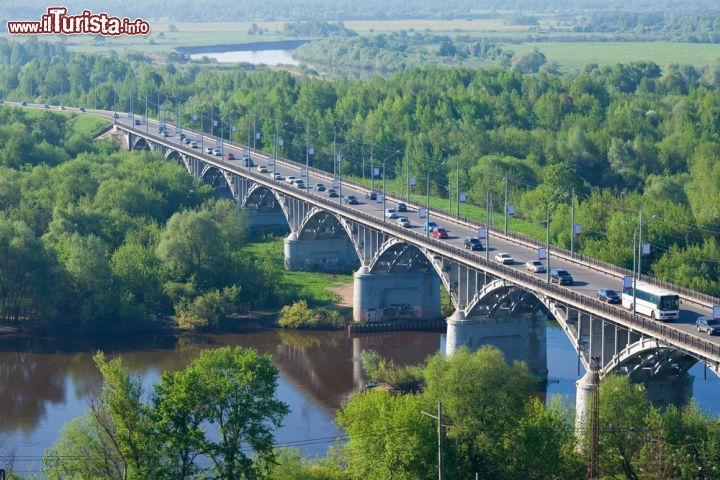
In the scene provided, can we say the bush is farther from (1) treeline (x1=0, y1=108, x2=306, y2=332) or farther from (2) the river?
(2) the river

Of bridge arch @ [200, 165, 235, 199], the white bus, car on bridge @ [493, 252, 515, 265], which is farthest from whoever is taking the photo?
bridge arch @ [200, 165, 235, 199]

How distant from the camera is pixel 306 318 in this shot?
90.1 m

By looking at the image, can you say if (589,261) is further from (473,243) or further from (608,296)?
(608,296)

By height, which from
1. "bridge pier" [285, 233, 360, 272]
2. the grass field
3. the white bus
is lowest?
the grass field

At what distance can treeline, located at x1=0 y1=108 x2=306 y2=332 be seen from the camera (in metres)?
87.9

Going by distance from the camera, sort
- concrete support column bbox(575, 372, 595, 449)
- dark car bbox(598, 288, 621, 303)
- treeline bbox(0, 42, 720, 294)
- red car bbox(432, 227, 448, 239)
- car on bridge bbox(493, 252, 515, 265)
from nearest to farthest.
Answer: concrete support column bbox(575, 372, 595, 449)
dark car bbox(598, 288, 621, 303)
car on bridge bbox(493, 252, 515, 265)
red car bbox(432, 227, 448, 239)
treeline bbox(0, 42, 720, 294)

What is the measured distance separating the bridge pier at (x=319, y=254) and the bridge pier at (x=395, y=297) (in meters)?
13.3

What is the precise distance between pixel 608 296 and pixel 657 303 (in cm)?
403

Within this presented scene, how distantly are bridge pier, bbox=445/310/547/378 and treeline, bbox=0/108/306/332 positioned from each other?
18.8 m

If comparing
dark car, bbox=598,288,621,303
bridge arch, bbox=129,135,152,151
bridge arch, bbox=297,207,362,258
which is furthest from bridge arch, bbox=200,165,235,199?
dark car, bbox=598,288,621,303

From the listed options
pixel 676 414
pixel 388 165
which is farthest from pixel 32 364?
pixel 388 165

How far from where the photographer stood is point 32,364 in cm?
8094

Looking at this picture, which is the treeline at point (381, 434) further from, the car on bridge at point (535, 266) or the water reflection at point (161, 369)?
the car on bridge at point (535, 266)

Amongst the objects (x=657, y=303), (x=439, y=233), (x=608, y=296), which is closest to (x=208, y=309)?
(x=439, y=233)
